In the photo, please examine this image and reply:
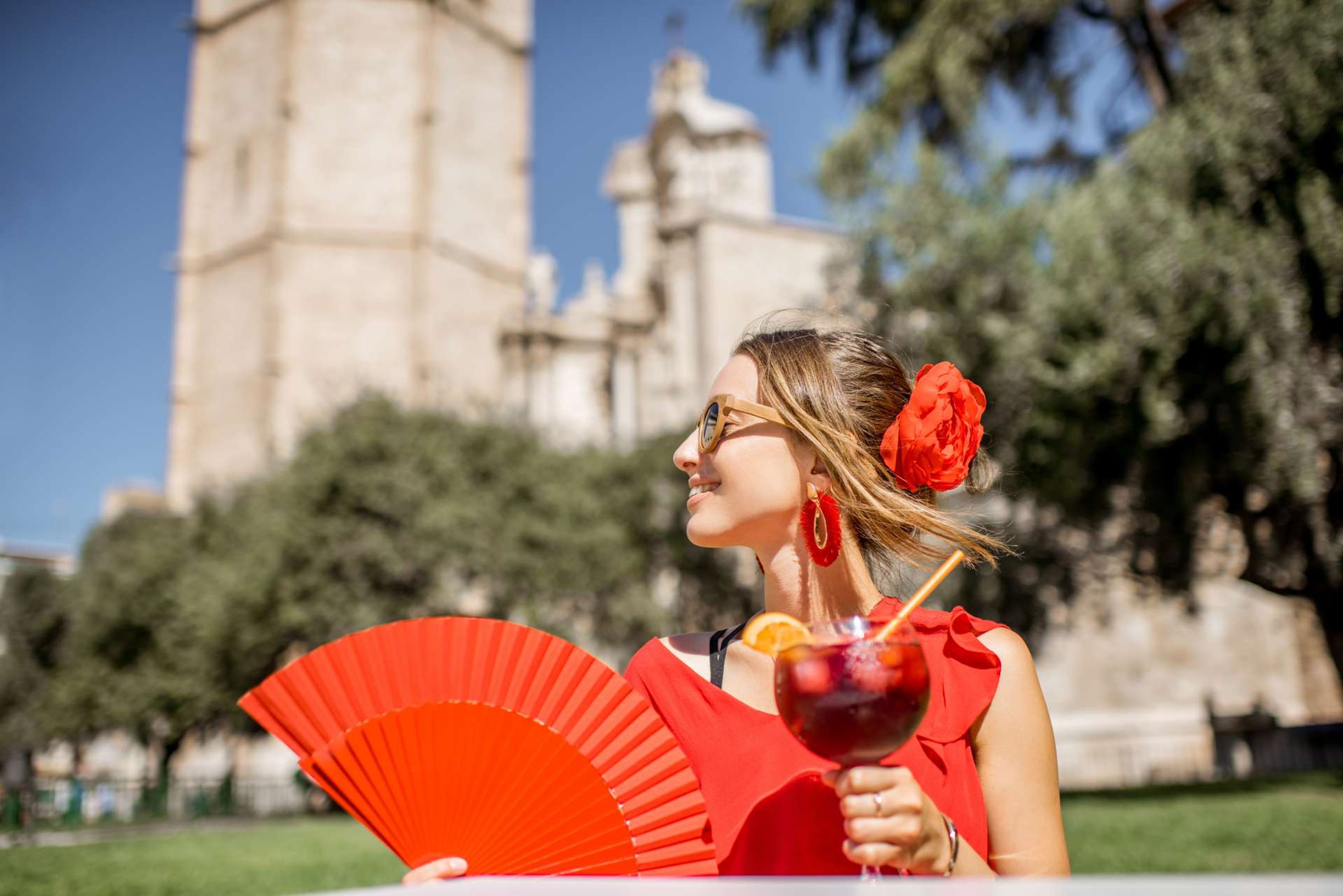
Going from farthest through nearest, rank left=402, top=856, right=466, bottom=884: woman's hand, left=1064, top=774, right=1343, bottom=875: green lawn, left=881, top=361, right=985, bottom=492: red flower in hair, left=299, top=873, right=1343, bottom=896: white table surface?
left=1064, top=774, right=1343, bottom=875: green lawn < left=881, top=361, right=985, bottom=492: red flower in hair < left=402, top=856, right=466, bottom=884: woman's hand < left=299, top=873, right=1343, bottom=896: white table surface

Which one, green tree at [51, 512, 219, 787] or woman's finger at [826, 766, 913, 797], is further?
green tree at [51, 512, 219, 787]

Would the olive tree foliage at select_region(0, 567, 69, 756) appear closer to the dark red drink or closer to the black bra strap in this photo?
the black bra strap

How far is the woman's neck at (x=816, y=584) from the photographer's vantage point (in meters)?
2.34

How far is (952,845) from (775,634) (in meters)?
0.45

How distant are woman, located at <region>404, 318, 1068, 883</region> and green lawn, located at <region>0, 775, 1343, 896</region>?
18.4 ft

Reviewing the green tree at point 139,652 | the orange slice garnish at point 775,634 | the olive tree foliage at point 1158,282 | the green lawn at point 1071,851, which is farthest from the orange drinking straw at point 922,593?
the green tree at point 139,652

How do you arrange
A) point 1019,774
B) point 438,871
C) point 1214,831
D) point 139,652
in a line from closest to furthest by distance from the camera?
point 438,871
point 1019,774
point 1214,831
point 139,652

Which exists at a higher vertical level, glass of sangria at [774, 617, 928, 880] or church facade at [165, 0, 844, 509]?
church facade at [165, 0, 844, 509]

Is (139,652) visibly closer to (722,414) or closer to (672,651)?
(672,651)

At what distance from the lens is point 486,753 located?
6.13 ft

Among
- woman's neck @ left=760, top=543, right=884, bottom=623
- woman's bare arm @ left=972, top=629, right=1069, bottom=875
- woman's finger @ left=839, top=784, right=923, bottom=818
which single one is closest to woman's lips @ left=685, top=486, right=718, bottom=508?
woman's neck @ left=760, top=543, right=884, bottom=623

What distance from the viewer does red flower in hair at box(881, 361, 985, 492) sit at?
212 cm

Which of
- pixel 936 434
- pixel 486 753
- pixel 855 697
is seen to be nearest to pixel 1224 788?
pixel 936 434

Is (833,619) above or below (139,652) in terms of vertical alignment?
above
